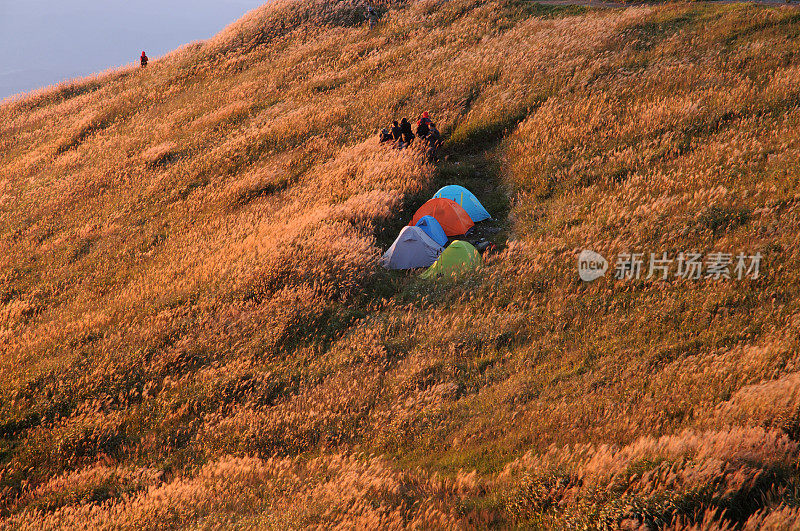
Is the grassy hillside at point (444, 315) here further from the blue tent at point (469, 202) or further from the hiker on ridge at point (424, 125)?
the hiker on ridge at point (424, 125)

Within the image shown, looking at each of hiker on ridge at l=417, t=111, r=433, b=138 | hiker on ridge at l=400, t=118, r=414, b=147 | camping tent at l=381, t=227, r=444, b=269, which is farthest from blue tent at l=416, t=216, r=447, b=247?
hiker on ridge at l=417, t=111, r=433, b=138

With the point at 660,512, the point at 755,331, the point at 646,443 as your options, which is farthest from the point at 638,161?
the point at 660,512

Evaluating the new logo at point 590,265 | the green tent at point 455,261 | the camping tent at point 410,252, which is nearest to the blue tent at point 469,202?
the camping tent at point 410,252

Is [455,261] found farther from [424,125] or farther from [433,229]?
[424,125]

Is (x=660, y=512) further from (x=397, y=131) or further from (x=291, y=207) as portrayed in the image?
(x=397, y=131)

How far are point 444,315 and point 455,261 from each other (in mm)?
1767

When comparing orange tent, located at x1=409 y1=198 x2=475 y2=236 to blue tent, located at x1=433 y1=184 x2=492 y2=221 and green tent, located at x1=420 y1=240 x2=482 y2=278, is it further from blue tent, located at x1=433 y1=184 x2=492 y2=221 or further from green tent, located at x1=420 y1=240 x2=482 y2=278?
green tent, located at x1=420 y1=240 x2=482 y2=278

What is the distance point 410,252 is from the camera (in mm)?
11469

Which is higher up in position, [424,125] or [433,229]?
[424,125]

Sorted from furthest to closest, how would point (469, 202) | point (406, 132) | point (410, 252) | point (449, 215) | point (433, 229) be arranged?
1. point (406, 132)
2. point (469, 202)
3. point (449, 215)
4. point (433, 229)
5. point (410, 252)

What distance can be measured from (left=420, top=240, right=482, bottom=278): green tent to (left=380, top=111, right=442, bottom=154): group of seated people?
5.69 m

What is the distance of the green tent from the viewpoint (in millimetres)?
10375

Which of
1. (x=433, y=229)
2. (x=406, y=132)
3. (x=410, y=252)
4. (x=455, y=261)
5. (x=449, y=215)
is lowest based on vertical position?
(x=455, y=261)

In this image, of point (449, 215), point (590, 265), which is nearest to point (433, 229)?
point (449, 215)
